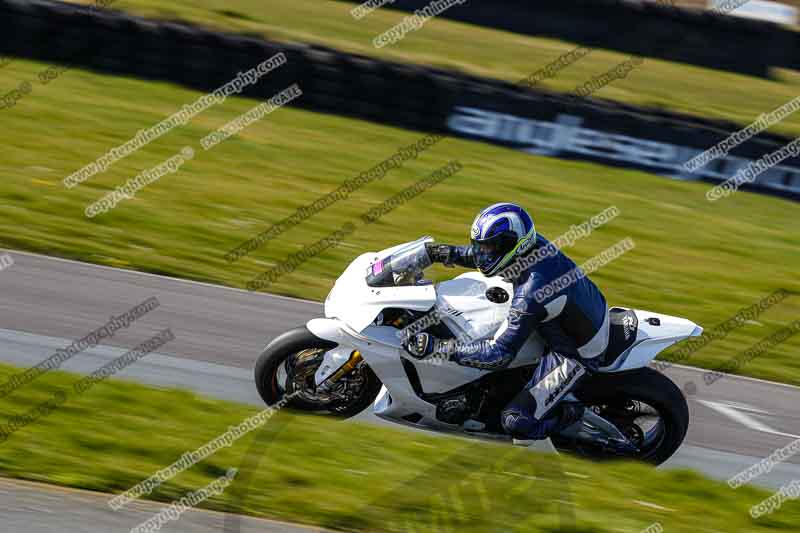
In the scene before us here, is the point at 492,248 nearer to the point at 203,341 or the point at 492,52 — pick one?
the point at 203,341

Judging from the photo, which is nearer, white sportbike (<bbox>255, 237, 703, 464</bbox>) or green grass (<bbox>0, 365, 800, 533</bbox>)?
green grass (<bbox>0, 365, 800, 533</bbox>)

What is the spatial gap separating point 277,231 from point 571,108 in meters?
6.37

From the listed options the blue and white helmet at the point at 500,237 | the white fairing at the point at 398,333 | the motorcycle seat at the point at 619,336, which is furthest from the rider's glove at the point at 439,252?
the motorcycle seat at the point at 619,336

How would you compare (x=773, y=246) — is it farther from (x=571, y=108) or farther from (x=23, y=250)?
(x=23, y=250)

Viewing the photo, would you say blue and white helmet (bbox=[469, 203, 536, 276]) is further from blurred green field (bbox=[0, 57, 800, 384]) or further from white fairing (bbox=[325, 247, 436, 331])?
blurred green field (bbox=[0, 57, 800, 384])

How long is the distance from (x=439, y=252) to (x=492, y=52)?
1801 centimetres

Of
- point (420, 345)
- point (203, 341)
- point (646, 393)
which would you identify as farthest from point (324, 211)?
point (646, 393)

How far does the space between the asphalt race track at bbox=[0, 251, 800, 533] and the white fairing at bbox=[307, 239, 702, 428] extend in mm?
659

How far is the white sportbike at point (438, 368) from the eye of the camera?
7.55 meters

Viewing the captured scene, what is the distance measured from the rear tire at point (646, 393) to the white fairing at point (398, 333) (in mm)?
107

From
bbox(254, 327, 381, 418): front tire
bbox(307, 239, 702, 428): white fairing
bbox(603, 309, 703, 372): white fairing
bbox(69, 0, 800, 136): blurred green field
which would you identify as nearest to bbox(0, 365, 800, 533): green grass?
bbox(254, 327, 381, 418): front tire

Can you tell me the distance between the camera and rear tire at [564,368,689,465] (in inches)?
303

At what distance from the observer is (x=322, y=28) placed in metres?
24.8

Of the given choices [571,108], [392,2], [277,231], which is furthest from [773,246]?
[392,2]
